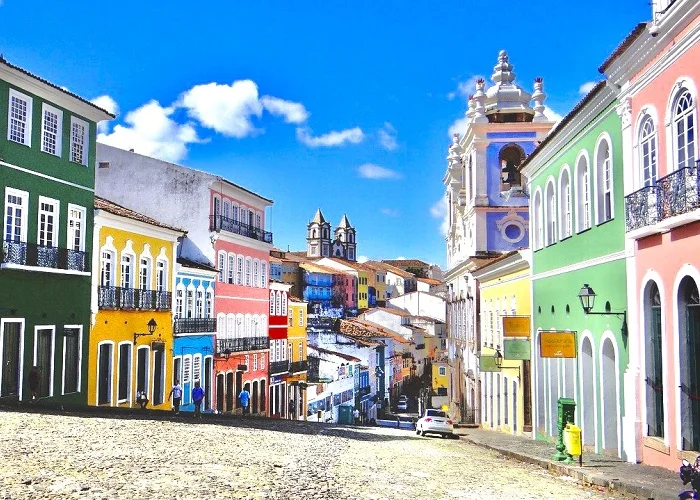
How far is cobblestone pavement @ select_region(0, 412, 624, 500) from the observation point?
10.3 meters

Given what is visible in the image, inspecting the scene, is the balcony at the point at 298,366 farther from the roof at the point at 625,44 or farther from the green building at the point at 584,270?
the roof at the point at 625,44

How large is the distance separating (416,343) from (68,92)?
7014cm

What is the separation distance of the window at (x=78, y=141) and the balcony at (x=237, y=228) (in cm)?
1139

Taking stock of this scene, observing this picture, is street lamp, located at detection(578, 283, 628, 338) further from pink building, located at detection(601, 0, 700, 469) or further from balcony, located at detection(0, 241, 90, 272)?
balcony, located at detection(0, 241, 90, 272)

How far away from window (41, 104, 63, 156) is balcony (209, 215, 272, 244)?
12.9 meters

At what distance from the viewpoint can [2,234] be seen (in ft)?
69.9

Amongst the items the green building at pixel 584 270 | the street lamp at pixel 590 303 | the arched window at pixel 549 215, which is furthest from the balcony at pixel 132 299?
the street lamp at pixel 590 303

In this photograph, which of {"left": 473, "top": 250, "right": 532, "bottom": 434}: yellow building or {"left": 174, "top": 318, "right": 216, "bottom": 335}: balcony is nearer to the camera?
{"left": 473, "top": 250, "right": 532, "bottom": 434}: yellow building

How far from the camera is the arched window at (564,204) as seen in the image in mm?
19984

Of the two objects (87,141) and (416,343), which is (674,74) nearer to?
(87,141)

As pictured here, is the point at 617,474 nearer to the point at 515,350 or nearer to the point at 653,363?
the point at 653,363

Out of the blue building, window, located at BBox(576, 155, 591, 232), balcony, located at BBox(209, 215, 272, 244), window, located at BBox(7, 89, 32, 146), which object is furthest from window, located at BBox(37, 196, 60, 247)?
window, located at BBox(576, 155, 591, 232)

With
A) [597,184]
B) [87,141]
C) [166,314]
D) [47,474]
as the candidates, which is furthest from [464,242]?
[47,474]

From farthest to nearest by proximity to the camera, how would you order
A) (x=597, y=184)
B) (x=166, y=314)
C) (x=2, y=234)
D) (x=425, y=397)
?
1. (x=425, y=397)
2. (x=166, y=314)
3. (x=2, y=234)
4. (x=597, y=184)
